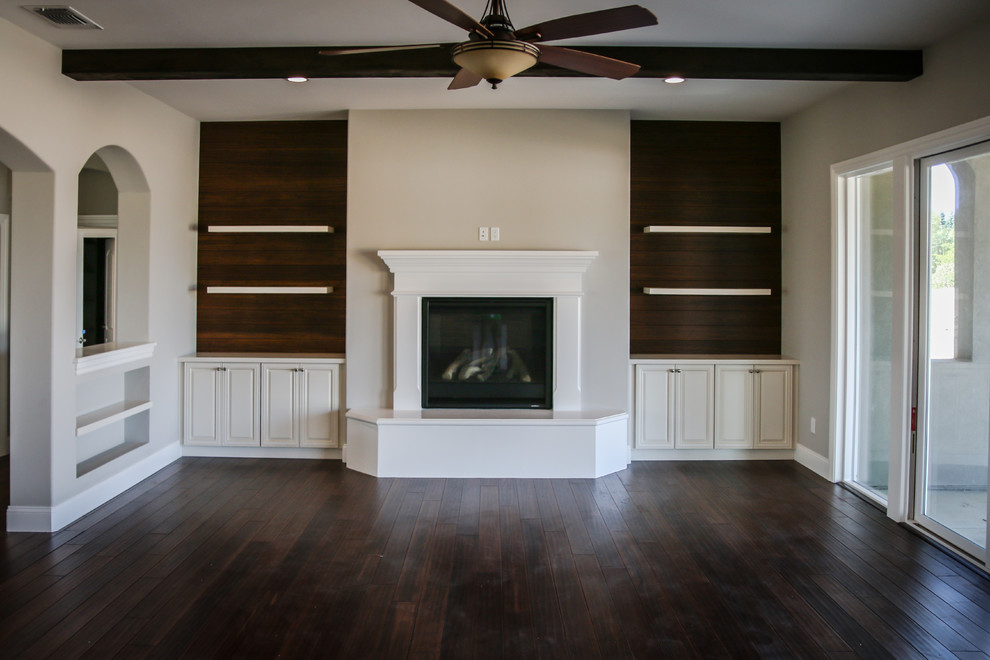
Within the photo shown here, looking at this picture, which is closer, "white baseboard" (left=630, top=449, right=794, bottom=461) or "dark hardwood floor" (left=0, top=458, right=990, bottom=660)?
"dark hardwood floor" (left=0, top=458, right=990, bottom=660)

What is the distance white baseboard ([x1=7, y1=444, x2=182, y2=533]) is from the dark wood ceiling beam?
239 centimetres

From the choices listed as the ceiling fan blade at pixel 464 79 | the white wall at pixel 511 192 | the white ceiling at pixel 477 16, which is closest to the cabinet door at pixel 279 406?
the white wall at pixel 511 192

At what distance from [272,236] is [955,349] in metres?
4.72

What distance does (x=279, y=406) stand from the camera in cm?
527

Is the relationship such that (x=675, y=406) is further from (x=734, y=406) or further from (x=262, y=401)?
(x=262, y=401)

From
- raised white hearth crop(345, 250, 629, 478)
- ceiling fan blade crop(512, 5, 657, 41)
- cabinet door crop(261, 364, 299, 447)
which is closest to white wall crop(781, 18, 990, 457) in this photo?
raised white hearth crop(345, 250, 629, 478)

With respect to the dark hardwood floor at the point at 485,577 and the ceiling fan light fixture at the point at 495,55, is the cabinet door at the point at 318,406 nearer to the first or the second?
the dark hardwood floor at the point at 485,577

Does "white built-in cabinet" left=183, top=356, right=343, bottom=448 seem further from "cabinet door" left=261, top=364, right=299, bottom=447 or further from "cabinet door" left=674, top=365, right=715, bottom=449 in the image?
"cabinet door" left=674, top=365, right=715, bottom=449

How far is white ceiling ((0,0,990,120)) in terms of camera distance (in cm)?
322

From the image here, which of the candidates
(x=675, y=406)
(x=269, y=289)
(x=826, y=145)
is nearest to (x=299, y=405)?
(x=269, y=289)

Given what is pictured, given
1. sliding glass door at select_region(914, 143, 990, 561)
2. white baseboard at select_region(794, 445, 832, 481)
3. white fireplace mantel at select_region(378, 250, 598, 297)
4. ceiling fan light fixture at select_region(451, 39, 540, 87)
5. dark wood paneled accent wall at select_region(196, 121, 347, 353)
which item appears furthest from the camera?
dark wood paneled accent wall at select_region(196, 121, 347, 353)

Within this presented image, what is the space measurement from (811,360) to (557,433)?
195cm

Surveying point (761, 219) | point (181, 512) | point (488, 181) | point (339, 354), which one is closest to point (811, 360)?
point (761, 219)

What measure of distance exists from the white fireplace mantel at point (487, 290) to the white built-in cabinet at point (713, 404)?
57cm
